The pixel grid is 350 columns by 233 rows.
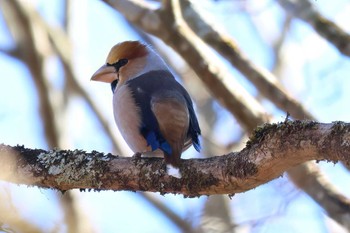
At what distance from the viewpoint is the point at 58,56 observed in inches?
280

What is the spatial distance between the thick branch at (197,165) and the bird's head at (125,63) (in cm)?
119

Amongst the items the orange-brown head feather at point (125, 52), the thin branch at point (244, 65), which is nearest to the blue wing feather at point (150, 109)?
the orange-brown head feather at point (125, 52)

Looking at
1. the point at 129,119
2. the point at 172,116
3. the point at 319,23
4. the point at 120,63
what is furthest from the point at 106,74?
the point at 319,23

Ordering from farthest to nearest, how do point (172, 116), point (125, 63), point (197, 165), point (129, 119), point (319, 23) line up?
point (319, 23) < point (125, 63) < point (129, 119) < point (172, 116) < point (197, 165)

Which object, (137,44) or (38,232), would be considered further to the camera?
(137,44)

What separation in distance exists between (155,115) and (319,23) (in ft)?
5.97

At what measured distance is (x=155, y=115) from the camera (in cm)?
413

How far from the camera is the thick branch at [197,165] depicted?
3.15 meters

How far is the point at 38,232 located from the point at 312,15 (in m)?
2.58

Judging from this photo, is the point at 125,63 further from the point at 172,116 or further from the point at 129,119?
the point at 172,116

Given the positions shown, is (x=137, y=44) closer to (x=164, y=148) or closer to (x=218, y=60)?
(x=218, y=60)

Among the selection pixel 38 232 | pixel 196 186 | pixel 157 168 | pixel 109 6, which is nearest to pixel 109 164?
pixel 157 168

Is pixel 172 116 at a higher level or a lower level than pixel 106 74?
lower

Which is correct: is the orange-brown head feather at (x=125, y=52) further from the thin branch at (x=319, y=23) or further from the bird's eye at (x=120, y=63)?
the thin branch at (x=319, y=23)
